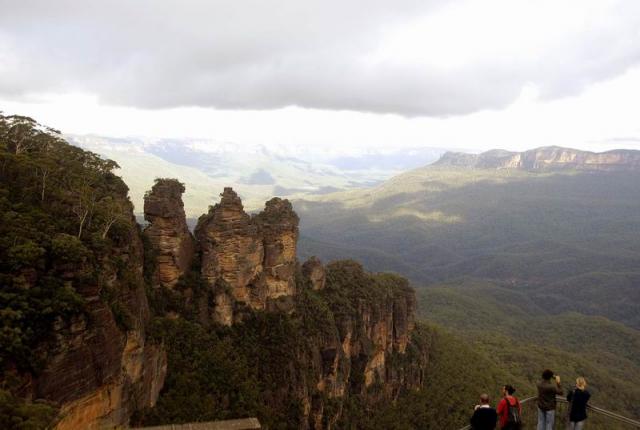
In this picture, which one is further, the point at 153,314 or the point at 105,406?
the point at 153,314

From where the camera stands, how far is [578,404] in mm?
16438

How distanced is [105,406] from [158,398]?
8.03m

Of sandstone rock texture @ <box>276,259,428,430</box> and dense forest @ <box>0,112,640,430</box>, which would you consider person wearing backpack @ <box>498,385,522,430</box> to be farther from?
sandstone rock texture @ <box>276,259,428,430</box>

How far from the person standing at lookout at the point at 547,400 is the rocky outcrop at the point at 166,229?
29.0m

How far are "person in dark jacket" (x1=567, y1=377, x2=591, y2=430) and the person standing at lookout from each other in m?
0.50

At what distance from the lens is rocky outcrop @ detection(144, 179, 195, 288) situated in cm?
3628

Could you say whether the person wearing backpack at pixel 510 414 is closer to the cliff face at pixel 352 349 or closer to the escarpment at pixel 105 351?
the escarpment at pixel 105 351

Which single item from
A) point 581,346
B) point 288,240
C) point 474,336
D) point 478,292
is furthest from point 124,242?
point 478,292

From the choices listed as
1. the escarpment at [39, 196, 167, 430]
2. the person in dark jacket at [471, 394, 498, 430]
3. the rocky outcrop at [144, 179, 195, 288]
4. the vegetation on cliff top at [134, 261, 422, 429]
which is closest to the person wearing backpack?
the person in dark jacket at [471, 394, 498, 430]

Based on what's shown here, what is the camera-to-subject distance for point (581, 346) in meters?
116

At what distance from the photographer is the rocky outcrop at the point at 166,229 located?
119 feet

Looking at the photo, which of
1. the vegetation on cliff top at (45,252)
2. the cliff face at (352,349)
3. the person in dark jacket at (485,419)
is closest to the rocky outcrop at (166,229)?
the vegetation on cliff top at (45,252)

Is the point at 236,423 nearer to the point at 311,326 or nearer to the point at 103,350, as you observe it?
the point at 103,350

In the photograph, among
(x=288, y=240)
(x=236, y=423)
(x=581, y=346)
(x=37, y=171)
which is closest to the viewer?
(x=236, y=423)
